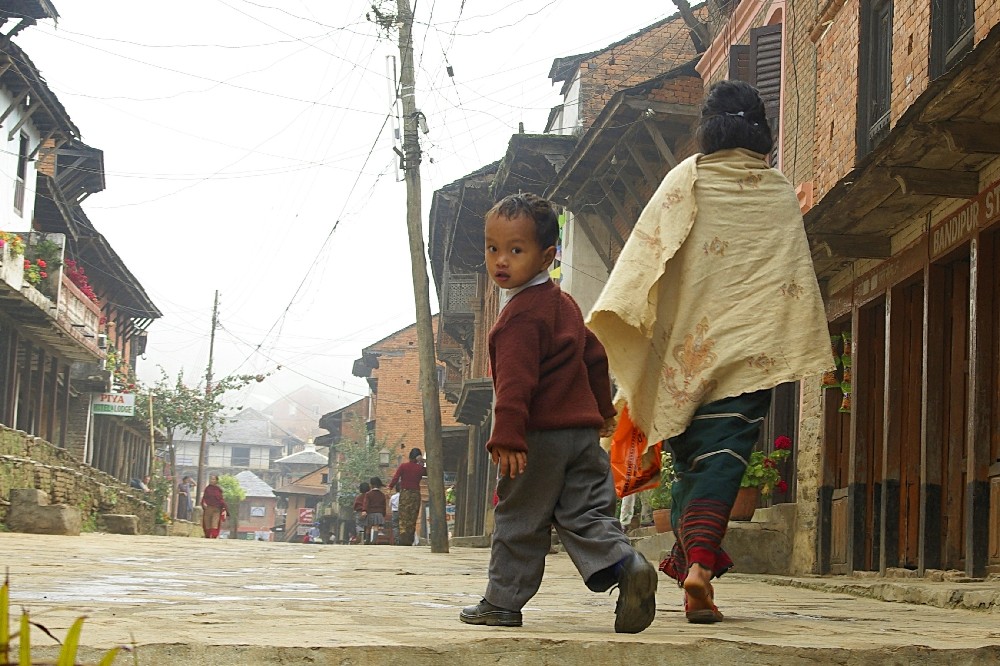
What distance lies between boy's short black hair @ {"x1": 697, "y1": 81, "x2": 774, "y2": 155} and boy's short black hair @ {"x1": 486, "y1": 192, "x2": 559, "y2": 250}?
1225 mm

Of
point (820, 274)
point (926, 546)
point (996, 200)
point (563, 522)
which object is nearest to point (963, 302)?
point (996, 200)

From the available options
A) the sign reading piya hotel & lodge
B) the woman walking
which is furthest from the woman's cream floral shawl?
the sign reading piya hotel & lodge

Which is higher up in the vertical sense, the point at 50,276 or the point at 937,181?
the point at 50,276

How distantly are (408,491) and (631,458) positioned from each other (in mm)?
20473

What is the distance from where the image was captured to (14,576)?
6.30 metres

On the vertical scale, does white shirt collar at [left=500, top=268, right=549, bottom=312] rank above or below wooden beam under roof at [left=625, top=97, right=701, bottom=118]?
below

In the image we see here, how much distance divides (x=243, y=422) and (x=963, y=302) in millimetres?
A: 136088

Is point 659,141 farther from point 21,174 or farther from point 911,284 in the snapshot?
point 21,174

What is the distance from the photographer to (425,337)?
19.1m

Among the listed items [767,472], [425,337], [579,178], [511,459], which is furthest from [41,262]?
[511,459]

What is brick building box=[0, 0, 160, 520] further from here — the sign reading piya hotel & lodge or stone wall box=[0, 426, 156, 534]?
the sign reading piya hotel & lodge

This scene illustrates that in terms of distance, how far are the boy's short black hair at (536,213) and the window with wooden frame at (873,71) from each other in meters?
7.51

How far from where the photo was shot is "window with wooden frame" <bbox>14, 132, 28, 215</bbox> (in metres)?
32.7

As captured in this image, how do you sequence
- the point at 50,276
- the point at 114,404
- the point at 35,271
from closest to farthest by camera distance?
the point at 35,271 → the point at 50,276 → the point at 114,404
